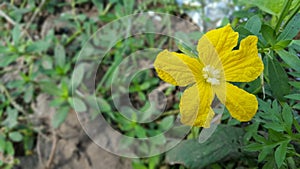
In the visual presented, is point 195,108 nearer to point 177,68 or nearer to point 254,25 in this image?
point 177,68

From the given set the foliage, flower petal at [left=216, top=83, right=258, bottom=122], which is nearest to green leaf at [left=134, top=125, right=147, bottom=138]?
the foliage

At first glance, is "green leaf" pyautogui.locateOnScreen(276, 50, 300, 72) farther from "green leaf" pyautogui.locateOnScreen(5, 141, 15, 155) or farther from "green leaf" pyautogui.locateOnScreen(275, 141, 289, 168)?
"green leaf" pyautogui.locateOnScreen(5, 141, 15, 155)

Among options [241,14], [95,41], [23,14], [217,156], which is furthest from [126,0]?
[217,156]

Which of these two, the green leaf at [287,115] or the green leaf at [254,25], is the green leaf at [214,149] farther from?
the green leaf at [254,25]

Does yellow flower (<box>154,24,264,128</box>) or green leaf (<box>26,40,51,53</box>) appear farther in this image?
green leaf (<box>26,40,51,53</box>)

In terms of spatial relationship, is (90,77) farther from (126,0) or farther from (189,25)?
(189,25)

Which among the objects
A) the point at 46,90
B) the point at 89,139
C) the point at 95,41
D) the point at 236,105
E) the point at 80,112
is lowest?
the point at 89,139

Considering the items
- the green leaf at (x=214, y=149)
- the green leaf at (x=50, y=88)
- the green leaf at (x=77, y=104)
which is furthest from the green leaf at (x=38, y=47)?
the green leaf at (x=214, y=149)

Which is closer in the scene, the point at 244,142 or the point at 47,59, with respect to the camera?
the point at 244,142
